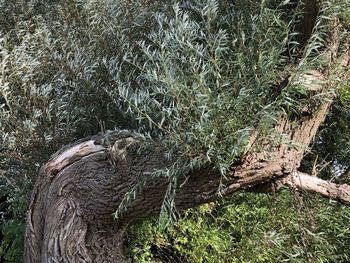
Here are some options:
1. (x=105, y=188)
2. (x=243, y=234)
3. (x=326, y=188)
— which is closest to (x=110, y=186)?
(x=105, y=188)

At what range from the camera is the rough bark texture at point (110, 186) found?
75.1 inches

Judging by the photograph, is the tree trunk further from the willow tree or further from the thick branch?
the thick branch

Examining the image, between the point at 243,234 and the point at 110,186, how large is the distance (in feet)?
4.05

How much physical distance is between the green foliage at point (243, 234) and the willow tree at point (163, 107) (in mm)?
471

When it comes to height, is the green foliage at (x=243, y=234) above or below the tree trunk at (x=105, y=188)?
below

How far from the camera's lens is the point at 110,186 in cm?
214

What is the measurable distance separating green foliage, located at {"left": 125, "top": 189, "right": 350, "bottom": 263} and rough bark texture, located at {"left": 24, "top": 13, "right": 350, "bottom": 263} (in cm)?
48

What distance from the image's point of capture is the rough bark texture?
1908 millimetres

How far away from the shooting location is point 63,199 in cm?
226

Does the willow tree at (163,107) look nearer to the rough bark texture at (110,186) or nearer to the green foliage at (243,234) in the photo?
the rough bark texture at (110,186)

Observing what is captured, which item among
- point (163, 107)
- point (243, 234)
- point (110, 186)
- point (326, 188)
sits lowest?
point (243, 234)

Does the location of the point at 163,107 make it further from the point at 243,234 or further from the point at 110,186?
the point at 243,234

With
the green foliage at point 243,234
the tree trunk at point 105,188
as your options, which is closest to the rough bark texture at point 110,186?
the tree trunk at point 105,188

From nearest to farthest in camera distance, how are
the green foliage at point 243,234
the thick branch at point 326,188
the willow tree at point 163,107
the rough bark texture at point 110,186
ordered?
the willow tree at point 163,107 → the rough bark texture at point 110,186 → the thick branch at point 326,188 → the green foliage at point 243,234
